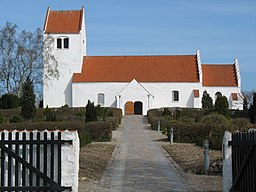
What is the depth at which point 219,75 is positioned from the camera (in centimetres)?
Result: 6278

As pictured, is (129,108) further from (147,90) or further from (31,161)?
(31,161)

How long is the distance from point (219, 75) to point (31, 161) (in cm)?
5595

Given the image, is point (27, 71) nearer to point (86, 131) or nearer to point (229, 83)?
point (229, 83)

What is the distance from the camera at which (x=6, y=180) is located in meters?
8.98

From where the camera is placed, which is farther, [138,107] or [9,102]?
[138,107]

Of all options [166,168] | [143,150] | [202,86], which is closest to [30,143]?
[166,168]

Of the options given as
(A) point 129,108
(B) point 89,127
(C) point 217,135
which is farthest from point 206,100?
(C) point 217,135

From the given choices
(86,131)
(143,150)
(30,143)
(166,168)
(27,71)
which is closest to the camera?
(30,143)

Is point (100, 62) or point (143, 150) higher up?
point (100, 62)

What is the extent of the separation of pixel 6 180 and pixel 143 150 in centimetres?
1230

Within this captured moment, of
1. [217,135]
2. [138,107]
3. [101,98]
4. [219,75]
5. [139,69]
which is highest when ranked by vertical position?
[139,69]

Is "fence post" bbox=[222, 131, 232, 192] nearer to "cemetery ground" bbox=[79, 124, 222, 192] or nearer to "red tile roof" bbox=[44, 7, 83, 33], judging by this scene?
"cemetery ground" bbox=[79, 124, 222, 192]

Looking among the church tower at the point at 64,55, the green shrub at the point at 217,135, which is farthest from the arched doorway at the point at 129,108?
the green shrub at the point at 217,135

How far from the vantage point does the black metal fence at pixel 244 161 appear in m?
7.77
